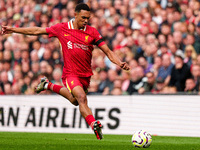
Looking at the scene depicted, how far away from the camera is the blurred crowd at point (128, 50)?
1429cm

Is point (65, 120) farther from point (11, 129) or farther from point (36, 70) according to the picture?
point (36, 70)

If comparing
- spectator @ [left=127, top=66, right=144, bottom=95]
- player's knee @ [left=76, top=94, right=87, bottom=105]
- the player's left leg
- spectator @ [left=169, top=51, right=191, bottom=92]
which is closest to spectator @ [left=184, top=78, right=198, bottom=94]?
spectator @ [left=169, top=51, right=191, bottom=92]

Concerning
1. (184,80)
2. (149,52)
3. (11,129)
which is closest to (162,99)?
(184,80)

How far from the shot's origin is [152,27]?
51.8 ft

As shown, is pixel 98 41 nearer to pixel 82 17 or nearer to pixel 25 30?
pixel 82 17

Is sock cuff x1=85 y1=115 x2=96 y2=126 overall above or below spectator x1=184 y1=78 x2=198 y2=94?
above

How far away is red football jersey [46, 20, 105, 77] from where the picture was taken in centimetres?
1006

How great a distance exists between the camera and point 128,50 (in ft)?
52.0

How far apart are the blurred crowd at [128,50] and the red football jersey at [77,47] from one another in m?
4.32

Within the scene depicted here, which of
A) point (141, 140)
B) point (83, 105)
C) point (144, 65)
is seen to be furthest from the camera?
point (144, 65)

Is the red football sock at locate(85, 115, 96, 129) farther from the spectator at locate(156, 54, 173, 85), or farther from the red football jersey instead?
the spectator at locate(156, 54, 173, 85)

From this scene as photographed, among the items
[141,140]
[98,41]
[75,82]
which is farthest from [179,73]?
[141,140]

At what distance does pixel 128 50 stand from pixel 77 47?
594 centimetres

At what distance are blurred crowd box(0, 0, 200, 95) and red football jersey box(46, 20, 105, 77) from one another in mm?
4322
